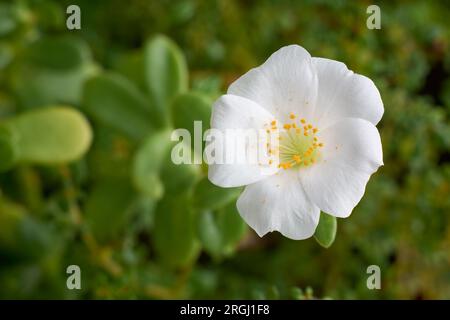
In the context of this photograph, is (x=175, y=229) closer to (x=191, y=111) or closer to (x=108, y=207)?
(x=108, y=207)

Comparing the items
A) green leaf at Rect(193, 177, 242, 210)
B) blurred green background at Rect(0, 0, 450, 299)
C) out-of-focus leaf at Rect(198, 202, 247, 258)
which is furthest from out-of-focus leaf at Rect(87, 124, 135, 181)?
green leaf at Rect(193, 177, 242, 210)

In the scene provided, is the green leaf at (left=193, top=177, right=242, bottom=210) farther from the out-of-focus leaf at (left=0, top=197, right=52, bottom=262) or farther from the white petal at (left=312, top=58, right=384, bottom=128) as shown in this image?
the out-of-focus leaf at (left=0, top=197, right=52, bottom=262)

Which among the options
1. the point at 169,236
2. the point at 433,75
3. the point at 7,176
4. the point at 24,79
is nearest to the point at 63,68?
the point at 24,79

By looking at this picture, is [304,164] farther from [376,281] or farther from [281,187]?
[376,281]

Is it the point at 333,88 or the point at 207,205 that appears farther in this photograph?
the point at 207,205

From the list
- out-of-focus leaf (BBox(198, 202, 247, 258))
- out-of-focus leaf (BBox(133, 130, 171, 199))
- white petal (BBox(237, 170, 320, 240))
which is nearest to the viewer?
white petal (BBox(237, 170, 320, 240))
